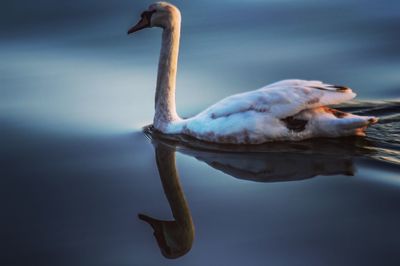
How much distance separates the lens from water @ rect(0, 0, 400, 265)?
7.88 meters

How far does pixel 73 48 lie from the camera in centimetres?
1370

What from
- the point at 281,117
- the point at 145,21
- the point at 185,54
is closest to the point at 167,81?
the point at 145,21

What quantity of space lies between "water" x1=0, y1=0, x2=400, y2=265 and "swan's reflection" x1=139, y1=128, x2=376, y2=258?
21 millimetres

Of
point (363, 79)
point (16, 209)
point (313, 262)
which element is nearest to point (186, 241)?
point (313, 262)

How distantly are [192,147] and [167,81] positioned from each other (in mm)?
1149

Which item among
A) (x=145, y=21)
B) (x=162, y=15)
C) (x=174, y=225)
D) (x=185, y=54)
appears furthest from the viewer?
(x=185, y=54)

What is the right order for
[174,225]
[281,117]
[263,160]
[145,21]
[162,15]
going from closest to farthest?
[174,225] < [263,160] < [281,117] < [162,15] < [145,21]

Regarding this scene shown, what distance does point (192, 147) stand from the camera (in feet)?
33.4

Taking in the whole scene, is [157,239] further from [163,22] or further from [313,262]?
[163,22]

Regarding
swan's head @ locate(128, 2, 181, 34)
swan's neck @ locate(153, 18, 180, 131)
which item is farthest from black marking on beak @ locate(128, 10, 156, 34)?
swan's neck @ locate(153, 18, 180, 131)

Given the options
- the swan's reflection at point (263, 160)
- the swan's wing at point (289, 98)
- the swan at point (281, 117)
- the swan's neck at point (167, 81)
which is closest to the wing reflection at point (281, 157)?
the swan's reflection at point (263, 160)

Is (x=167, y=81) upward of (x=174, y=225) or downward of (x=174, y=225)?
upward

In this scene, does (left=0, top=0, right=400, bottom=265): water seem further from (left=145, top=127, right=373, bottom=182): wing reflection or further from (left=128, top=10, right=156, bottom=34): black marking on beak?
(left=128, top=10, right=156, bottom=34): black marking on beak

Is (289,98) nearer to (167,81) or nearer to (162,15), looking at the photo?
(167,81)
